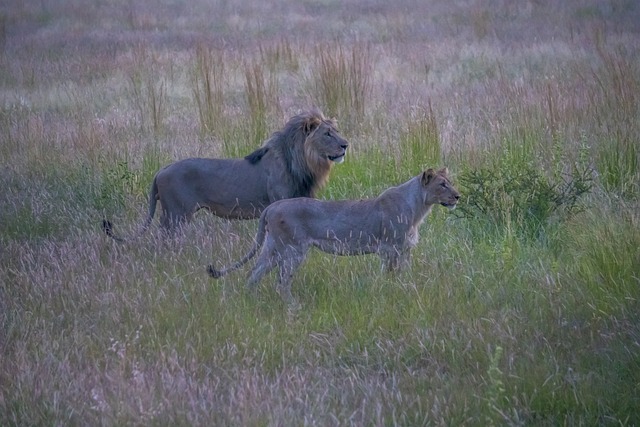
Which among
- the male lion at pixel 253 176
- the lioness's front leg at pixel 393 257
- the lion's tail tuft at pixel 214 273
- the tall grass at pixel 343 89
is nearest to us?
the lion's tail tuft at pixel 214 273

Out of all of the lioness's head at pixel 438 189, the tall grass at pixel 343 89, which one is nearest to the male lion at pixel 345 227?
the lioness's head at pixel 438 189

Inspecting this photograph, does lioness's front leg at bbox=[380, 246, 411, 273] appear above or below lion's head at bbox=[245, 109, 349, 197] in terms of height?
below

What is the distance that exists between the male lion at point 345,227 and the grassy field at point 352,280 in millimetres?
178

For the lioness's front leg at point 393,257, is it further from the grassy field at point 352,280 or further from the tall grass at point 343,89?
the tall grass at point 343,89

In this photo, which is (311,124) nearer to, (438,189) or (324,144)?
(324,144)

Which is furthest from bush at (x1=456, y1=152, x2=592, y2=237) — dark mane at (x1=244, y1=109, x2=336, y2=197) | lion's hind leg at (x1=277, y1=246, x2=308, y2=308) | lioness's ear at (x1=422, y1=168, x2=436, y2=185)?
lion's hind leg at (x1=277, y1=246, x2=308, y2=308)

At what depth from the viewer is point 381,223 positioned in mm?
6910

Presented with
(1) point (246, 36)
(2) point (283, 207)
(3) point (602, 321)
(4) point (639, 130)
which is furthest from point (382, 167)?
(1) point (246, 36)

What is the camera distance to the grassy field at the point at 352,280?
4.71m

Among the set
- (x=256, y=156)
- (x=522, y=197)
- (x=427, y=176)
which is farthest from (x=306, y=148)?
(x=522, y=197)

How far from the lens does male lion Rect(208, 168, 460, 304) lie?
21.7 feet

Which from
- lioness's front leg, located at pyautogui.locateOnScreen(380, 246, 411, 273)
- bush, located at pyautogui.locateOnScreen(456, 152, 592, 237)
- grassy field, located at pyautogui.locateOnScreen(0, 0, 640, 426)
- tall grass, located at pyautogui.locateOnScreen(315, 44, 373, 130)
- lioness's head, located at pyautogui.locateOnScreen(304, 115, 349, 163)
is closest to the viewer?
grassy field, located at pyautogui.locateOnScreen(0, 0, 640, 426)

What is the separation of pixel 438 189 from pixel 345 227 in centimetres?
76

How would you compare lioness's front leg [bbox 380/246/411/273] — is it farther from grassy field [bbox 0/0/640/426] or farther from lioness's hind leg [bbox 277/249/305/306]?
lioness's hind leg [bbox 277/249/305/306]
